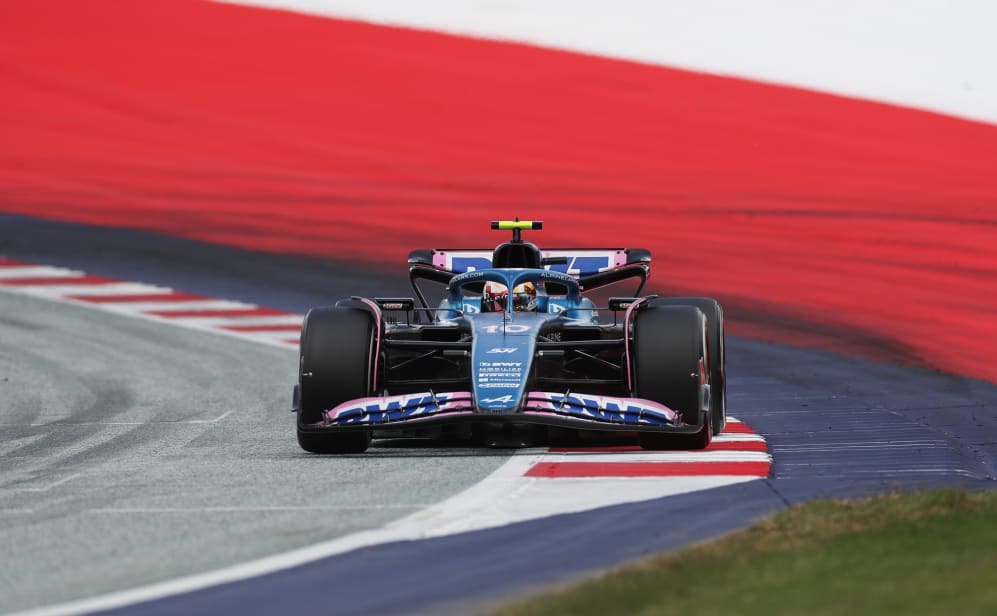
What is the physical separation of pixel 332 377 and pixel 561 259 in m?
3.50

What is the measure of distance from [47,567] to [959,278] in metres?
17.7

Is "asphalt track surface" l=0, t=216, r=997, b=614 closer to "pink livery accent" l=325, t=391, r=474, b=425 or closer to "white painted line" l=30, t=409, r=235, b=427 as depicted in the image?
"white painted line" l=30, t=409, r=235, b=427

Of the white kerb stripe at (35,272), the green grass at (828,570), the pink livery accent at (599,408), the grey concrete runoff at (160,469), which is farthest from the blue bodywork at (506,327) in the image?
the white kerb stripe at (35,272)

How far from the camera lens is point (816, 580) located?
7523 millimetres

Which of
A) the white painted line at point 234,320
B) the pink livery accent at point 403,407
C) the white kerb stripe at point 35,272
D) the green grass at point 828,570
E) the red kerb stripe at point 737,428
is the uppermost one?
the green grass at point 828,570

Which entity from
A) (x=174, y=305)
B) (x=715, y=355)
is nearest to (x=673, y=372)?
(x=715, y=355)

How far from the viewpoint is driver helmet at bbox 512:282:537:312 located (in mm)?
15289

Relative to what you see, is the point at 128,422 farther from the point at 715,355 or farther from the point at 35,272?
the point at 35,272

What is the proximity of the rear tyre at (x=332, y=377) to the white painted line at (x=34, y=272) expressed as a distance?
13760 millimetres

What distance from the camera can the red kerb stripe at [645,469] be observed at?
1198cm

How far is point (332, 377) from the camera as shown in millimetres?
13656

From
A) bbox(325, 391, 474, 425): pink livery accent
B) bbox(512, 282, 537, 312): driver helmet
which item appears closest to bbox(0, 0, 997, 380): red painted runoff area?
bbox(512, 282, 537, 312): driver helmet

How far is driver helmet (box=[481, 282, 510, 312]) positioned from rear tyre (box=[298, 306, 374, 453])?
1711 mm

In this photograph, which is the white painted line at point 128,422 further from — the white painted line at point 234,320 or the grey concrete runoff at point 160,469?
the white painted line at point 234,320
